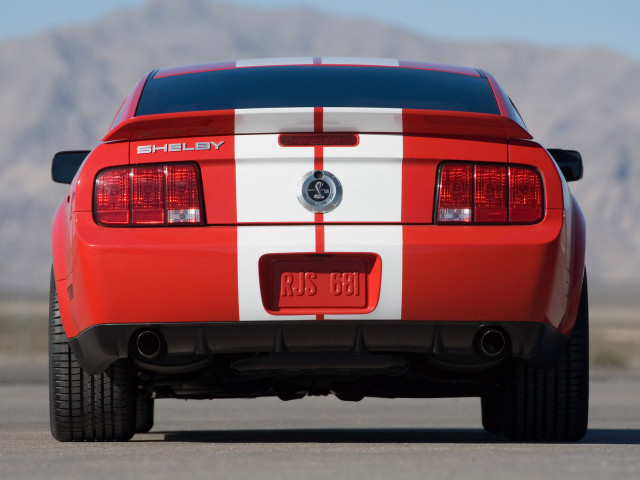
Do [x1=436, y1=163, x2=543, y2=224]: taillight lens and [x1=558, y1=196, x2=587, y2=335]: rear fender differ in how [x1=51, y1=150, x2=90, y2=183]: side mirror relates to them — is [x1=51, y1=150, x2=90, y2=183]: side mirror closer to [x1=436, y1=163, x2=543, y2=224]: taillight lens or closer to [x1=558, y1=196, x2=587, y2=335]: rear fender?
[x1=436, y1=163, x2=543, y2=224]: taillight lens

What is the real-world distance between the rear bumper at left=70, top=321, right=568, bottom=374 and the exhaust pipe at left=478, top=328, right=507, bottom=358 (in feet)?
0.05

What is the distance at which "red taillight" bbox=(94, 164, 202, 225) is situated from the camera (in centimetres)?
468

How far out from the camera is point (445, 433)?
22.6 ft

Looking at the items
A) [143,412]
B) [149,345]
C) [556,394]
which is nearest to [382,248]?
[149,345]

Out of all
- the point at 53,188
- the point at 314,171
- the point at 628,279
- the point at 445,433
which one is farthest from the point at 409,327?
the point at 53,188

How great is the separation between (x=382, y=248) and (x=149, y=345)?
984 mm

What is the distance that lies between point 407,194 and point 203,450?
1.23 m

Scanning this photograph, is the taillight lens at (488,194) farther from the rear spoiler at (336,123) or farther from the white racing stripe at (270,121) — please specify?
the white racing stripe at (270,121)

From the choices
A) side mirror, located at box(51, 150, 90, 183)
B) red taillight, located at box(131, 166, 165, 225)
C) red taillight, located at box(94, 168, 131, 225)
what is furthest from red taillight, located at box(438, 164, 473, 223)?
side mirror, located at box(51, 150, 90, 183)

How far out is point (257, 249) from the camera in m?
4.57

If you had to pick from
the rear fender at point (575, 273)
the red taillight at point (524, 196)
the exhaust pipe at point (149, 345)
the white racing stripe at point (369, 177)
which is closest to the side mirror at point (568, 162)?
the rear fender at point (575, 273)

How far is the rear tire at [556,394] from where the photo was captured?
538cm

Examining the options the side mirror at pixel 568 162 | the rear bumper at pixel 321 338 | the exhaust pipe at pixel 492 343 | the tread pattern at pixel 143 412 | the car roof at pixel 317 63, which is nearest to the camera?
the rear bumper at pixel 321 338

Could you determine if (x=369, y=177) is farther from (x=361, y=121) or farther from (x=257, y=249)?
(x=257, y=249)
